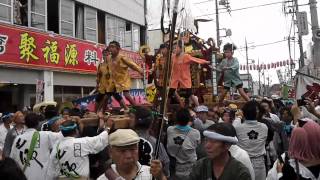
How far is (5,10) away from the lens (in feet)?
49.4

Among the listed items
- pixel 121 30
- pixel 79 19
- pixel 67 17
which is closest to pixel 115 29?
pixel 121 30

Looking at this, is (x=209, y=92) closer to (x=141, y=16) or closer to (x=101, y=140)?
(x=101, y=140)

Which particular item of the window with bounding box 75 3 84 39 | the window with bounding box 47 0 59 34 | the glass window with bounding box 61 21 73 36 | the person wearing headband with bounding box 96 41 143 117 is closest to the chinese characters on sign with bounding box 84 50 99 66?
the window with bounding box 75 3 84 39

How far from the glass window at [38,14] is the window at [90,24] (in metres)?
2.81

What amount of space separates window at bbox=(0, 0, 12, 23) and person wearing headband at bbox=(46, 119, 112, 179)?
11299 mm

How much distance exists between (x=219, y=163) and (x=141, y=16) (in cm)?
2156

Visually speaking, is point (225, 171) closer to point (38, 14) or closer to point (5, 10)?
point (5, 10)

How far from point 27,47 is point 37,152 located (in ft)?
34.8

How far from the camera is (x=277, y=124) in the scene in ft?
22.8

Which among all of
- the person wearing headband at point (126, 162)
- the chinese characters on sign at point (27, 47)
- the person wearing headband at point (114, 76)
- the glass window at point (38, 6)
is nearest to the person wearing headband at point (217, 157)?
the person wearing headband at point (126, 162)

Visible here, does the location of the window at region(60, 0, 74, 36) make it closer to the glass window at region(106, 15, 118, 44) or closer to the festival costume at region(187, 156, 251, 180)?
the glass window at region(106, 15, 118, 44)

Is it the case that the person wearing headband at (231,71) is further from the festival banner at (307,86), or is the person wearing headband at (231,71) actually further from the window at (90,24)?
the window at (90,24)

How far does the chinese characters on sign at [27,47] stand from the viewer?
15141 millimetres

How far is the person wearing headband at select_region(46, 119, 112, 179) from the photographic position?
4.86 meters
